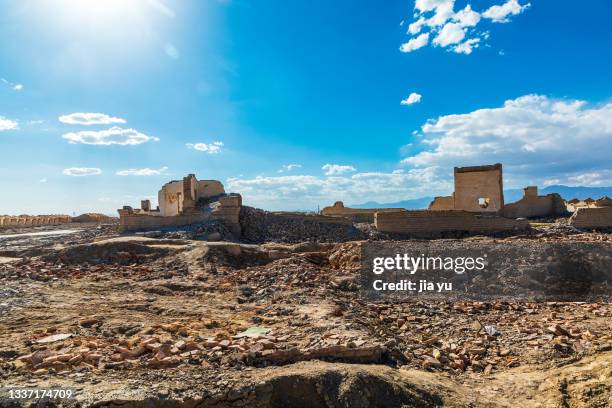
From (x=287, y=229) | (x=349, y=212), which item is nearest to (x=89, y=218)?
(x=349, y=212)

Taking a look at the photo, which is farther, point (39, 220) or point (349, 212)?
point (39, 220)

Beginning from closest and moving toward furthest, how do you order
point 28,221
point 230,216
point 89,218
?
1. point 230,216
2. point 28,221
3. point 89,218

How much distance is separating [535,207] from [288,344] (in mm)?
20251

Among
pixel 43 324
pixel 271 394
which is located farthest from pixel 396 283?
pixel 43 324

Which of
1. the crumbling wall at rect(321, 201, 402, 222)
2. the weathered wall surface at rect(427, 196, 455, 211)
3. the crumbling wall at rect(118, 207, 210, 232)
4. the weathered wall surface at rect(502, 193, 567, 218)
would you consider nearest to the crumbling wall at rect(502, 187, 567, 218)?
the weathered wall surface at rect(502, 193, 567, 218)

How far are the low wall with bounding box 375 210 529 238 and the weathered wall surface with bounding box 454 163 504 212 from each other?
145 inches

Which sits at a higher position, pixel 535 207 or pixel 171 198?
pixel 171 198

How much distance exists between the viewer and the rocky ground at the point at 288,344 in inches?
141

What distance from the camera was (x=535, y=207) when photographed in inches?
824

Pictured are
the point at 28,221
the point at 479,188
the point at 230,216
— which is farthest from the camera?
the point at 28,221

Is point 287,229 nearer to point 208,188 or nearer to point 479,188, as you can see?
point 208,188

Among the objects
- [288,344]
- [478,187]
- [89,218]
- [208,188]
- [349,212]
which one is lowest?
[288,344]

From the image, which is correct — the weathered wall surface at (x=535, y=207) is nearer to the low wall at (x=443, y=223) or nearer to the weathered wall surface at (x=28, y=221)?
the low wall at (x=443, y=223)

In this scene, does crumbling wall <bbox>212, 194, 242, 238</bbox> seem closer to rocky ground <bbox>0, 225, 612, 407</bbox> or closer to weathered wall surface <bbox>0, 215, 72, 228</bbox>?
rocky ground <bbox>0, 225, 612, 407</bbox>
